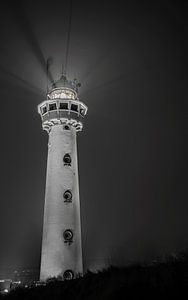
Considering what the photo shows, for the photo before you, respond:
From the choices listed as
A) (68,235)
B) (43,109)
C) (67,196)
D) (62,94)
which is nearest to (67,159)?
(67,196)

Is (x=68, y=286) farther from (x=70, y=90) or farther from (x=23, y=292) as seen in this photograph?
(x=70, y=90)

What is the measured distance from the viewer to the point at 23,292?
16.0m

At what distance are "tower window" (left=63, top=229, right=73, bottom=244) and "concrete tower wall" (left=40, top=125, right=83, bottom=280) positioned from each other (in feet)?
0.51

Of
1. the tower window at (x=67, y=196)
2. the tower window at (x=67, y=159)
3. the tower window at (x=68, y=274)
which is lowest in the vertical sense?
the tower window at (x=68, y=274)

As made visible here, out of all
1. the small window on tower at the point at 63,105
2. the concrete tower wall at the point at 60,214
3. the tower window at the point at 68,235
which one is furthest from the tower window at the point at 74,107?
the tower window at the point at 68,235

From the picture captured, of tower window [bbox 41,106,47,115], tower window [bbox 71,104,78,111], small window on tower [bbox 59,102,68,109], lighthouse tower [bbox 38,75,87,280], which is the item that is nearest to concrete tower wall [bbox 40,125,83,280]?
lighthouse tower [bbox 38,75,87,280]

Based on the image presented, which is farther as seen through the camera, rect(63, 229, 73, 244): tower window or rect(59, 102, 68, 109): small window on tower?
rect(59, 102, 68, 109): small window on tower

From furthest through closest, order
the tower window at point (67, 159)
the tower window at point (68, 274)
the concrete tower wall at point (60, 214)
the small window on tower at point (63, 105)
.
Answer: the small window on tower at point (63, 105)
the tower window at point (67, 159)
the concrete tower wall at point (60, 214)
the tower window at point (68, 274)

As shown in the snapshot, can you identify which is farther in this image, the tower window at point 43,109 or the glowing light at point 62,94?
the glowing light at point 62,94

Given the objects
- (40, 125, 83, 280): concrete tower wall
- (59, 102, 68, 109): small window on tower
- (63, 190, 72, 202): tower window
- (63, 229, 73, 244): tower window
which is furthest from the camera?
(59, 102, 68, 109): small window on tower

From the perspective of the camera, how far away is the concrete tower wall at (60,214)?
23.2m

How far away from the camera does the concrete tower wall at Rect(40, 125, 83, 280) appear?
76.0 feet

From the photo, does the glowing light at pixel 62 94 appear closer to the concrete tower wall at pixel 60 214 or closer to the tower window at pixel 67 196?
the concrete tower wall at pixel 60 214

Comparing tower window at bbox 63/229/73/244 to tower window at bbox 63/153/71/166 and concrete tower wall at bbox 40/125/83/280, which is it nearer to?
concrete tower wall at bbox 40/125/83/280
